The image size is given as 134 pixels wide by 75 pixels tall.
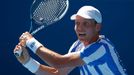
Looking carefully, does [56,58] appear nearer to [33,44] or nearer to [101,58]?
[33,44]

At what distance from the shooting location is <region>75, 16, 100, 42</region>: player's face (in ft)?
13.0

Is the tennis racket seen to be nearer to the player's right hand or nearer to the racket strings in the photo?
the racket strings

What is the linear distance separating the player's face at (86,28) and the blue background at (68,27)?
160cm

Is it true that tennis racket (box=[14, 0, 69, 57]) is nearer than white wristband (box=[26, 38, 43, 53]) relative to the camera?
No

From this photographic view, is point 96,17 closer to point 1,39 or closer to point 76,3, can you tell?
point 76,3

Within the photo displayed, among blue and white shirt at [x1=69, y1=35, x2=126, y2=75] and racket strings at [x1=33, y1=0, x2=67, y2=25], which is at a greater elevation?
racket strings at [x1=33, y1=0, x2=67, y2=25]

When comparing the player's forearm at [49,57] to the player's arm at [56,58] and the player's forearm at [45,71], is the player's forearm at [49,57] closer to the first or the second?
the player's arm at [56,58]

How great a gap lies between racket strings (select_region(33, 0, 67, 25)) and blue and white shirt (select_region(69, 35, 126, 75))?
0.51m

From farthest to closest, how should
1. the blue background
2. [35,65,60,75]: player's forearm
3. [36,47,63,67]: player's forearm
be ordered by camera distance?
1. the blue background
2. [35,65,60,75]: player's forearm
3. [36,47,63,67]: player's forearm

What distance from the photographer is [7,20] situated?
572cm

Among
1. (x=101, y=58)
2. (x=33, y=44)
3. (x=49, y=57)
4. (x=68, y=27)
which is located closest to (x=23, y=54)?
(x=33, y=44)

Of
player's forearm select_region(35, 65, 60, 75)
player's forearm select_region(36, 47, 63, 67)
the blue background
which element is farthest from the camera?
the blue background

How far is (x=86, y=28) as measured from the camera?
→ 3957mm

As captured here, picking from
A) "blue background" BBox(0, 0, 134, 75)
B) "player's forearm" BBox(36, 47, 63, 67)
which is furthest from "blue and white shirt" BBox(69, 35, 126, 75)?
"blue background" BBox(0, 0, 134, 75)
